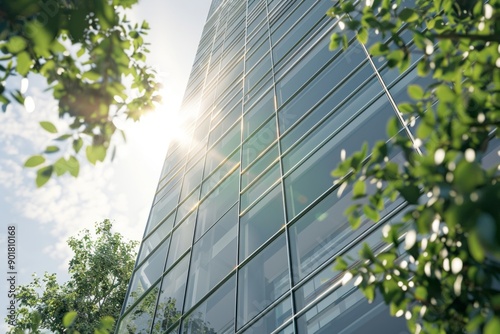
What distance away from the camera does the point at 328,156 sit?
7.30 metres

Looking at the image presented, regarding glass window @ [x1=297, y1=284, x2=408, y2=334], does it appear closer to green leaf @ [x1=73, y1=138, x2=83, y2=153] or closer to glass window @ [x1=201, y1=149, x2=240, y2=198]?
green leaf @ [x1=73, y1=138, x2=83, y2=153]

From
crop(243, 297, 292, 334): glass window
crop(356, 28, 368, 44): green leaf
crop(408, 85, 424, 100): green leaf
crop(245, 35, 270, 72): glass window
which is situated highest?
crop(245, 35, 270, 72): glass window

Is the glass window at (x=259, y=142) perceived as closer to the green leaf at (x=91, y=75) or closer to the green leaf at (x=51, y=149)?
the green leaf at (x=91, y=75)

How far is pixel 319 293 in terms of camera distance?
5484mm

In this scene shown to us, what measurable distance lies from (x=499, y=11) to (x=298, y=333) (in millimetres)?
4173

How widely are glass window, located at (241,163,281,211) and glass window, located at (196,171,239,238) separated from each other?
0.40 metres

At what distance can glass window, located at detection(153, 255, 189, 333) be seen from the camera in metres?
8.13

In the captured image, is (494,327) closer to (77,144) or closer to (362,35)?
Answer: (362,35)

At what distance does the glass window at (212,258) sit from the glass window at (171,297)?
0.95 ft

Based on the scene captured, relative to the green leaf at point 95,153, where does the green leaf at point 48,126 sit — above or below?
above

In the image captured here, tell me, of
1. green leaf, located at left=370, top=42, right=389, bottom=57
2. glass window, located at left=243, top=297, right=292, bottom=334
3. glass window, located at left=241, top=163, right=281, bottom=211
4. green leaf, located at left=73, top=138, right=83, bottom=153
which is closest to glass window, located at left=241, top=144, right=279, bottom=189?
glass window, located at left=241, top=163, right=281, bottom=211

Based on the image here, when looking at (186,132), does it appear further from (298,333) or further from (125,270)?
(298,333)

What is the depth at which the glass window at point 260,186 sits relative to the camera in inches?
317

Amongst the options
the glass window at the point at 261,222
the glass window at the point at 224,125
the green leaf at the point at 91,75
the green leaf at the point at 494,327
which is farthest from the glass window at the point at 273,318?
the glass window at the point at 224,125
